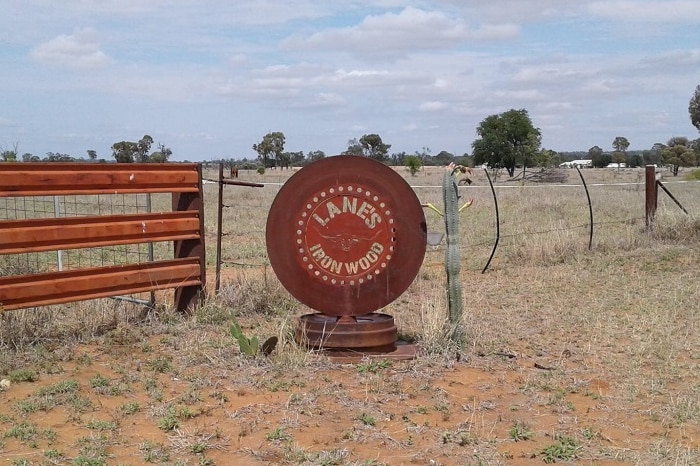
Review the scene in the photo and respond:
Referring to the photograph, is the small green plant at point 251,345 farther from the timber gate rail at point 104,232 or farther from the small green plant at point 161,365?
the timber gate rail at point 104,232

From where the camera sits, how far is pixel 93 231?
736cm

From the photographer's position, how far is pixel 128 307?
8.11 metres

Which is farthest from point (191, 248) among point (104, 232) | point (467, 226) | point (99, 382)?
point (467, 226)

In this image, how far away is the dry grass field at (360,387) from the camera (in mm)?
4863

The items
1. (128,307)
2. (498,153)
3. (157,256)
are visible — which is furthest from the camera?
(498,153)

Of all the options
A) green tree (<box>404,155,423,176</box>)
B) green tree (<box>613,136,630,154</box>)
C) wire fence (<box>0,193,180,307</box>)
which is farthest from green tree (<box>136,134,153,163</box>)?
green tree (<box>613,136,630,154</box>)

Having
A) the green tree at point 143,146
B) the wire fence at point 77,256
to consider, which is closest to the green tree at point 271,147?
the green tree at point 143,146

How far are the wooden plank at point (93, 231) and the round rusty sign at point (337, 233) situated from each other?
59.3 inches

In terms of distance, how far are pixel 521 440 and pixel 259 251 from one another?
999 centimetres

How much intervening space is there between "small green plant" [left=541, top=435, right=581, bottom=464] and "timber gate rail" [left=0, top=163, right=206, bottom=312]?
4.32 m

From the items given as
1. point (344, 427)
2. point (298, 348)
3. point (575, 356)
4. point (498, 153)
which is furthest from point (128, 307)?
point (498, 153)

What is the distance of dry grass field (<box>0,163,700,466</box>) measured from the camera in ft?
16.0

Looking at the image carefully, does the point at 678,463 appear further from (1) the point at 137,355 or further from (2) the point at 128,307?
(2) the point at 128,307

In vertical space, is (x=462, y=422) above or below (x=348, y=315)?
below
